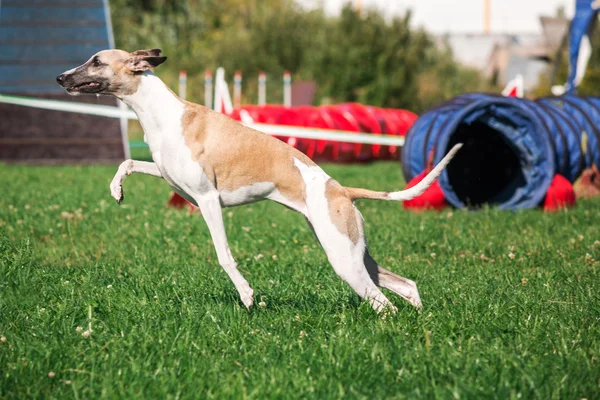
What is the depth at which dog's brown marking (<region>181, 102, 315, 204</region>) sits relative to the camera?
4.50 meters

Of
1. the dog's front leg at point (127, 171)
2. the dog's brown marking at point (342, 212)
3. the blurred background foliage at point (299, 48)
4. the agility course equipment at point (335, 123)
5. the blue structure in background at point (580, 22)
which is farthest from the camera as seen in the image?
the blurred background foliage at point (299, 48)

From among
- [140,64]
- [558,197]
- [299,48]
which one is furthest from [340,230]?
[299,48]

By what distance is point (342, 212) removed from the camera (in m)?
4.45

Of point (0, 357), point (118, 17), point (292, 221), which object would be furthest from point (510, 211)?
point (118, 17)

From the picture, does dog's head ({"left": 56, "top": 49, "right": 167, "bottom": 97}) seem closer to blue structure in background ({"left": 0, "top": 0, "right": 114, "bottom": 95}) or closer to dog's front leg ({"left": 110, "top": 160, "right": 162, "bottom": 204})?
dog's front leg ({"left": 110, "top": 160, "right": 162, "bottom": 204})

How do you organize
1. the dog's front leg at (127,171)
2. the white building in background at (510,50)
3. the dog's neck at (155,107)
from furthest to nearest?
the white building in background at (510,50), the dog's front leg at (127,171), the dog's neck at (155,107)

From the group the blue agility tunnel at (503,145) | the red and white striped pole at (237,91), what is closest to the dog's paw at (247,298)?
the blue agility tunnel at (503,145)

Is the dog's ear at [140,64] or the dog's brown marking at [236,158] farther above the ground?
the dog's ear at [140,64]

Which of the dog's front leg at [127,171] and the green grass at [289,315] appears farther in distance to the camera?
the dog's front leg at [127,171]

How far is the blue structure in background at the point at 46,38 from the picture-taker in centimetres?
1585

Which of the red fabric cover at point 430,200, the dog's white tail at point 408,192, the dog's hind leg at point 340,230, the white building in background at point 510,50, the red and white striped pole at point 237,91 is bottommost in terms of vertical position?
the white building in background at point 510,50

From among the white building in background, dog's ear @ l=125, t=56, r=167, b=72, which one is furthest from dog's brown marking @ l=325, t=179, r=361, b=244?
the white building in background

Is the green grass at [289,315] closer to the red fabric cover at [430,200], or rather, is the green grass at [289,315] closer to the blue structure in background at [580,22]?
the red fabric cover at [430,200]

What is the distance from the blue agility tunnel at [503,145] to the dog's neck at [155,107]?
444cm
